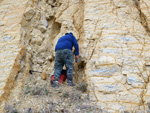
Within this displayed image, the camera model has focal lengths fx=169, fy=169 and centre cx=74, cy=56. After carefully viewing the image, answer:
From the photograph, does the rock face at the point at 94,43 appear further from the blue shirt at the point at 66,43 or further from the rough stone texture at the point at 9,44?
the blue shirt at the point at 66,43

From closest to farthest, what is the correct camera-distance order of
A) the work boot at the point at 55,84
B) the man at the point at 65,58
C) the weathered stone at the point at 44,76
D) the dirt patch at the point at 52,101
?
the dirt patch at the point at 52,101 → the work boot at the point at 55,84 → the man at the point at 65,58 → the weathered stone at the point at 44,76

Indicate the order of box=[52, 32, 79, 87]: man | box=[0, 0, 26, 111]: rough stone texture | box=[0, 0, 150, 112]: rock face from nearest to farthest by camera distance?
1. box=[0, 0, 150, 112]: rock face
2. box=[0, 0, 26, 111]: rough stone texture
3. box=[52, 32, 79, 87]: man

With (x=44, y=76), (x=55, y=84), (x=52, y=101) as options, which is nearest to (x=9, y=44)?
(x=44, y=76)

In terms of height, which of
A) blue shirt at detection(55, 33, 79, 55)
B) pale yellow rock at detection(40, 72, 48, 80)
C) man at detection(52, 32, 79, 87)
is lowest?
pale yellow rock at detection(40, 72, 48, 80)

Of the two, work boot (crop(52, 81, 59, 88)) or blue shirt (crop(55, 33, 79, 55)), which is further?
blue shirt (crop(55, 33, 79, 55))

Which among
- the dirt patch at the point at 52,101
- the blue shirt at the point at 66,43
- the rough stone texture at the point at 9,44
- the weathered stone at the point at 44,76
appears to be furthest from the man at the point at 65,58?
the rough stone texture at the point at 9,44

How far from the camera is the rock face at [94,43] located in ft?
11.0

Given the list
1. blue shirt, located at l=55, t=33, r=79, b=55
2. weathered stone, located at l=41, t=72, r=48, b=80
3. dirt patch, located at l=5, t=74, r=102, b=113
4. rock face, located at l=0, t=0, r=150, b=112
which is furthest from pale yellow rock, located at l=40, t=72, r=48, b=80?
blue shirt, located at l=55, t=33, r=79, b=55

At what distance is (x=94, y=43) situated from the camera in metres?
4.22

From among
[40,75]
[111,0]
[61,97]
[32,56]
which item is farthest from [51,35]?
[61,97]

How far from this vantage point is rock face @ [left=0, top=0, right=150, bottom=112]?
132 inches

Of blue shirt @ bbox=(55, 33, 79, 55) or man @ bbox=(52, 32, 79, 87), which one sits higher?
blue shirt @ bbox=(55, 33, 79, 55)

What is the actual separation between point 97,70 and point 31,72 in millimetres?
1682

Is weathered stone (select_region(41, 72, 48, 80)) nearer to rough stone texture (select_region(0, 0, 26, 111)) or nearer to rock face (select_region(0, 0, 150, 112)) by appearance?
rock face (select_region(0, 0, 150, 112))
